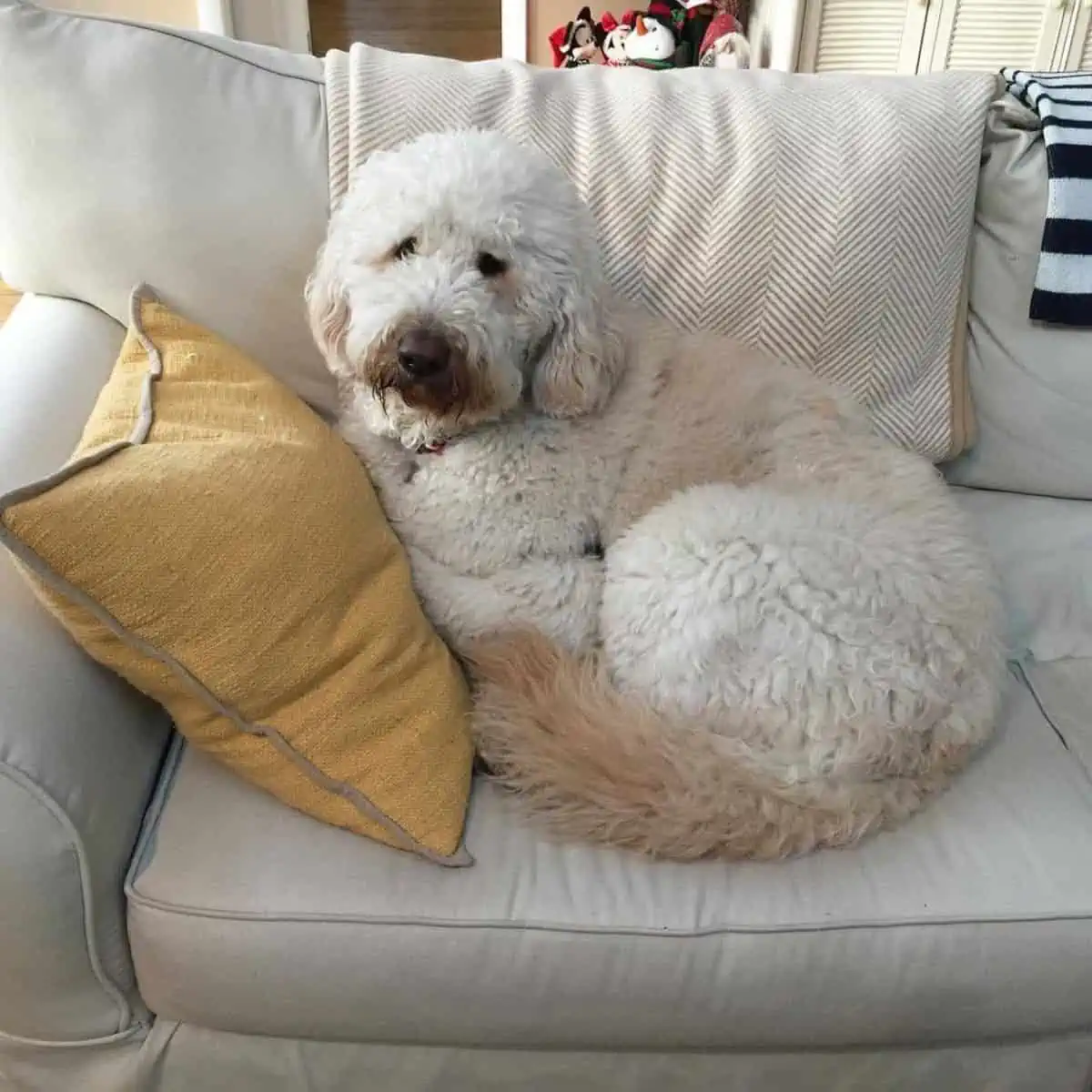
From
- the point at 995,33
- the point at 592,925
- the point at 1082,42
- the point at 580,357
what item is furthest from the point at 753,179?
the point at 1082,42

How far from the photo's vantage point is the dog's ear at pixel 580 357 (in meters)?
1.29

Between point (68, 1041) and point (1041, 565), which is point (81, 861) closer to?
point (68, 1041)

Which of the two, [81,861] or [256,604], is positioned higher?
[256,604]

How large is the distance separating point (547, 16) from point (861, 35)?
97cm

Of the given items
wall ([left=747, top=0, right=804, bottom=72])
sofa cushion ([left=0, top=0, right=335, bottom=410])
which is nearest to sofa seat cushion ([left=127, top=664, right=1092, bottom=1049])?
sofa cushion ([left=0, top=0, right=335, bottom=410])

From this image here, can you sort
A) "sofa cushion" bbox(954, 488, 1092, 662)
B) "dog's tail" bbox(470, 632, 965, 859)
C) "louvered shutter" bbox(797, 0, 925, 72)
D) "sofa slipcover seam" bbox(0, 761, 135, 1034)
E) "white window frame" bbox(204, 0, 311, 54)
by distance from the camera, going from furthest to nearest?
"louvered shutter" bbox(797, 0, 925, 72) < "white window frame" bbox(204, 0, 311, 54) < "sofa cushion" bbox(954, 488, 1092, 662) < "dog's tail" bbox(470, 632, 965, 859) < "sofa slipcover seam" bbox(0, 761, 135, 1034)

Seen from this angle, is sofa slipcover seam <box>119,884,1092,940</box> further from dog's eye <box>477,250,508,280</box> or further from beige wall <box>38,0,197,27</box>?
beige wall <box>38,0,197,27</box>

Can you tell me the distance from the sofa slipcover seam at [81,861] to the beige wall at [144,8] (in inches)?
95.9

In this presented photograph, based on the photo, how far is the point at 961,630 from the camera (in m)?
1.24

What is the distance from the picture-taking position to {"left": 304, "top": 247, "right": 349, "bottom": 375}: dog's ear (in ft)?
4.30

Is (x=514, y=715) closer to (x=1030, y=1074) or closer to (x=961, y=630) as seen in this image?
(x=961, y=630)

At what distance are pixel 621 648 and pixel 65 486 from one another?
63 centimetres

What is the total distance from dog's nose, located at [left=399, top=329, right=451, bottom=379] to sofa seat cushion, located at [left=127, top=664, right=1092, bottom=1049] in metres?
0.50

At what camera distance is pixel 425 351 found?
122 cm
